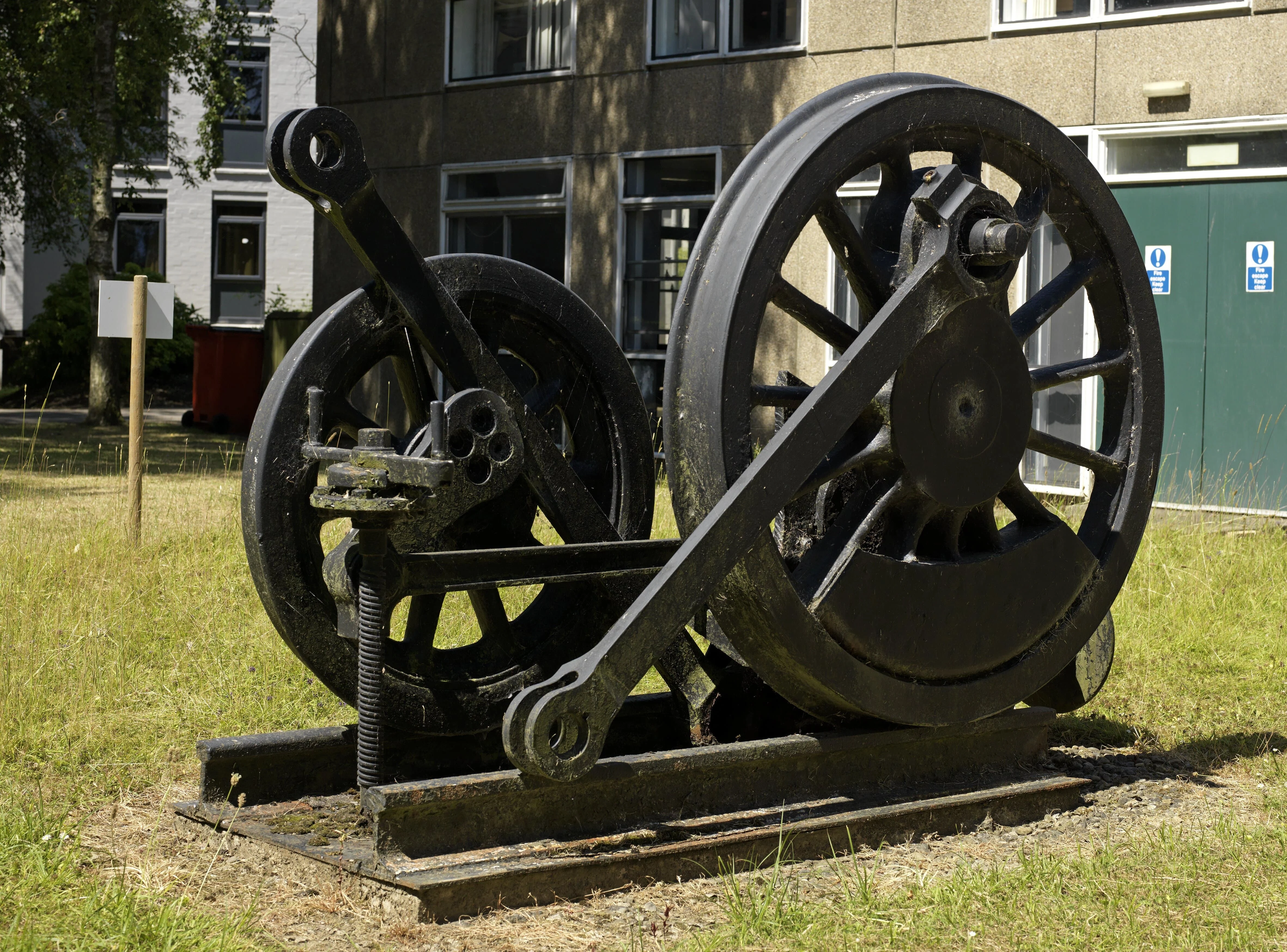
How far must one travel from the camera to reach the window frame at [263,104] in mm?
33656

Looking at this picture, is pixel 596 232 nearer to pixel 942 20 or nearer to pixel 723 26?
pixel 723 26

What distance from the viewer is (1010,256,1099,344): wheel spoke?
4820 millimetres

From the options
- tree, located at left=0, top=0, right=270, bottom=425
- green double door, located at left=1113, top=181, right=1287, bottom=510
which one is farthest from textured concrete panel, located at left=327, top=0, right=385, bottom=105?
green double door, located at left=1113, top=181, right=1287, bottom=510

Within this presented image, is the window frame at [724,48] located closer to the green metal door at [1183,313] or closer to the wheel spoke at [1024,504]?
the green metal door at [1183,313]

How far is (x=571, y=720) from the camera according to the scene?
375 centimetres

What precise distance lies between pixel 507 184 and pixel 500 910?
1357cm

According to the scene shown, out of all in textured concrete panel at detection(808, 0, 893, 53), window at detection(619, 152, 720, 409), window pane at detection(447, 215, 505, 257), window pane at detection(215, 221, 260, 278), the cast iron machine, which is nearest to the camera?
the cast iron machine

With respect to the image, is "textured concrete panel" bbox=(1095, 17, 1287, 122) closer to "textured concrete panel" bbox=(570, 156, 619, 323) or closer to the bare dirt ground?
"textured concrete panel" bbox=(570, 156, 619, 323)

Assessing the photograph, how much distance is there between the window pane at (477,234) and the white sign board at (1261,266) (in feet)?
26.2

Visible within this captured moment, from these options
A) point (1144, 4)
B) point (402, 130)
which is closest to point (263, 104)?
point (402, 130)

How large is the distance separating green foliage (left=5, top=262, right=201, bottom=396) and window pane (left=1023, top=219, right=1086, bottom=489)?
59.8 feet

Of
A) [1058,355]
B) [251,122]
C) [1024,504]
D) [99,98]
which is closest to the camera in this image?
[1024,504]

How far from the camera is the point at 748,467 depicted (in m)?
4.10

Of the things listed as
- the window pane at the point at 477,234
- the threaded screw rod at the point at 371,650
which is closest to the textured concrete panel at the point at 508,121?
the window pane at the point at 477,234
